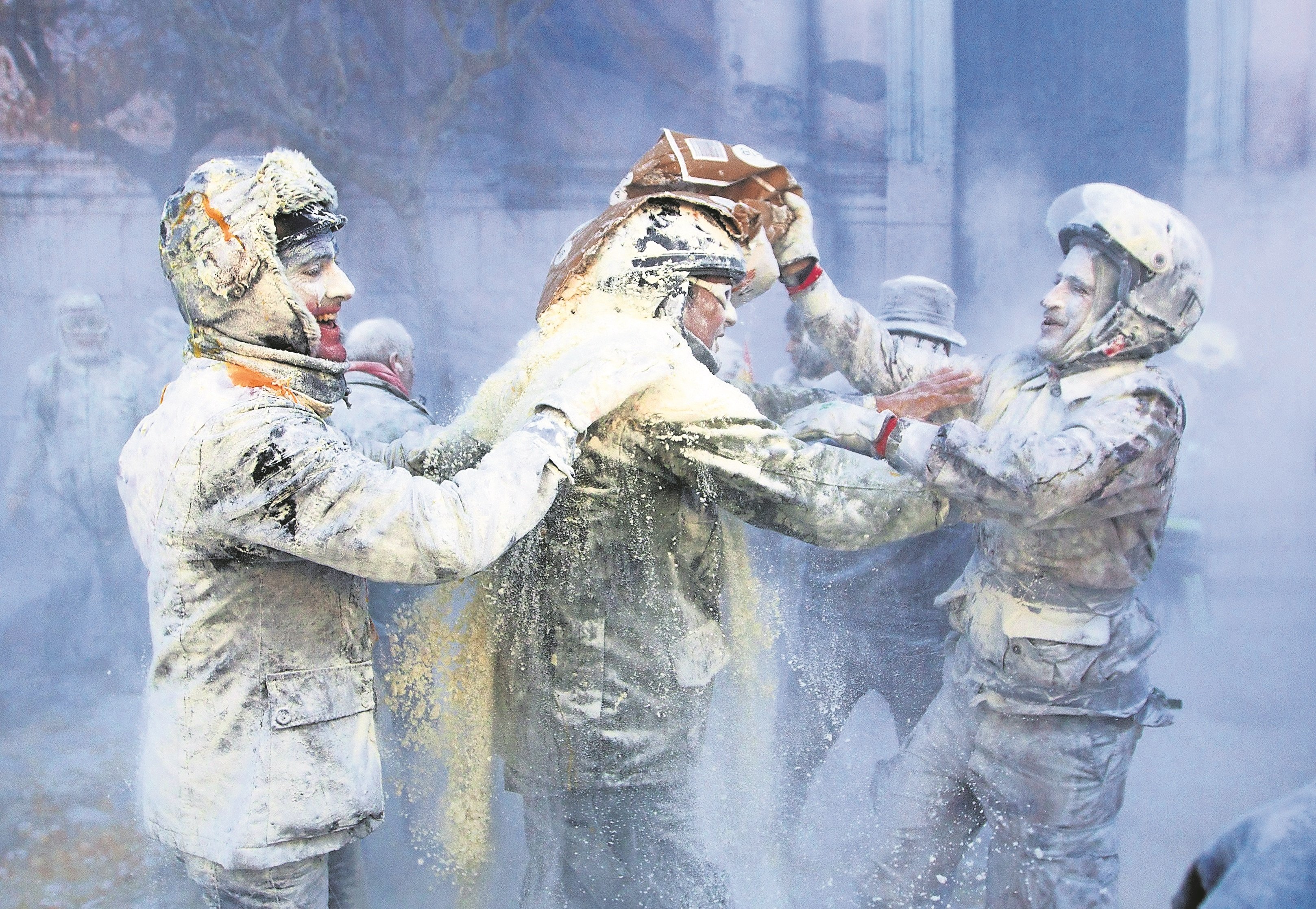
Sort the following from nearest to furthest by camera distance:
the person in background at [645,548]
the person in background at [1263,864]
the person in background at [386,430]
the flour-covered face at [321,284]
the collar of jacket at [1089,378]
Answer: the person in background at [1263,864] → the flour-covered face at [321,284] → the person in background at [645,548] → the collar of jacket at [1089,378] → the person in background at [386,430]

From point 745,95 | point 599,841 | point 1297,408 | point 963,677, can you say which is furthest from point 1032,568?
point 745,95

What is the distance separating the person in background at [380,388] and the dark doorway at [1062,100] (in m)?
3.40

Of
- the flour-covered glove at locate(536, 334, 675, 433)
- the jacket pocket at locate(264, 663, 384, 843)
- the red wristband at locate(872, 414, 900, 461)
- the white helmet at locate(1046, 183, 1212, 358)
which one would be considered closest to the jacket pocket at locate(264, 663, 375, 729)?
the jacket pocket at locate(264, 663, 384, 843)

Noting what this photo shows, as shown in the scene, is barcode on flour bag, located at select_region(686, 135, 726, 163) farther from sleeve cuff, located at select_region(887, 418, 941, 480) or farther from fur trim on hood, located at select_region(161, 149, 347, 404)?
fur trim on hood, located at select_region(161, 149, 347, 404)

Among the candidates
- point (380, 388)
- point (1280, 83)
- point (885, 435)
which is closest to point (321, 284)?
point (885, 435)

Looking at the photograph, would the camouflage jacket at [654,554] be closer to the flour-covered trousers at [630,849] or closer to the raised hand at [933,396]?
the flour-covered trousers at [630,849]

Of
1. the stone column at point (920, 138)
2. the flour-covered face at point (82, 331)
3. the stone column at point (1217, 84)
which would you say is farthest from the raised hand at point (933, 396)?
the flour-covered face at point (82, 331)

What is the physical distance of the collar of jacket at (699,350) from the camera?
2.20 m

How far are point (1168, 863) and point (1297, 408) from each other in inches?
97.7

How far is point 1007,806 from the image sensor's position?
256 centimetres

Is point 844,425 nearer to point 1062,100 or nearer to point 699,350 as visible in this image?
point 699,350

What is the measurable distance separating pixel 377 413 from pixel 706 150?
1.52 m

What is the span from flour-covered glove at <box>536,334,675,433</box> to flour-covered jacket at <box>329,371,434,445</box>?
1347 millimetres

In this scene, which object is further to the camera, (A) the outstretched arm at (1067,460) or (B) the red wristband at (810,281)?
(B) the red wristband at (810,281)
